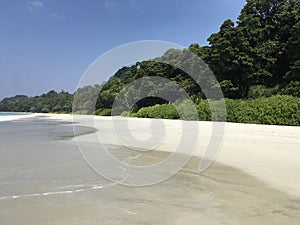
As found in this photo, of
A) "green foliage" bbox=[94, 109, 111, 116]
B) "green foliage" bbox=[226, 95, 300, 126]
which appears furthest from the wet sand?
"green foliage" bbox=[94, 109, 111, 116]

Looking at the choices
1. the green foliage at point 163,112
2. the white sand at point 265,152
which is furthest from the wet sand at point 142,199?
the green foliage at point 163,112

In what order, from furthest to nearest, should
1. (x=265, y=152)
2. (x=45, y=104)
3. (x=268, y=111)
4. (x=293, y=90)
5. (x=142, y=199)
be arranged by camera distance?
(x=45, y=104)
(x=293, y=90)
(x=268, y=111)
(x=265, y=152)
(x=142, y=199)

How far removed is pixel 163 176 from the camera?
5.20 metres

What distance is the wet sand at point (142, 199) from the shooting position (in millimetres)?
3082

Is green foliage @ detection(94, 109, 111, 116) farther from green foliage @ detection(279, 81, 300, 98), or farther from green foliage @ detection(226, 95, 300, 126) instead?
green foliage @ detection(226, 95, 300, 126)

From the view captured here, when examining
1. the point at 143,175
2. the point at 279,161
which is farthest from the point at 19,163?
the point at 279,161

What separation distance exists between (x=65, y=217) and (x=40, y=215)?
1.06 feet

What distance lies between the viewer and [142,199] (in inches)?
150

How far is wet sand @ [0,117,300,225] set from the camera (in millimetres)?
3082

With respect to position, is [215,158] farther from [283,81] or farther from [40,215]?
[283,81]

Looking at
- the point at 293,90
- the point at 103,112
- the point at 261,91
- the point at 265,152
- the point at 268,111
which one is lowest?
the point at 265,152

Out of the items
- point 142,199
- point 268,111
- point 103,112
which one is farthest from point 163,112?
point 103,112

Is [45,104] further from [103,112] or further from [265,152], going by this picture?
[265,152]

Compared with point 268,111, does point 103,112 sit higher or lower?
higher
